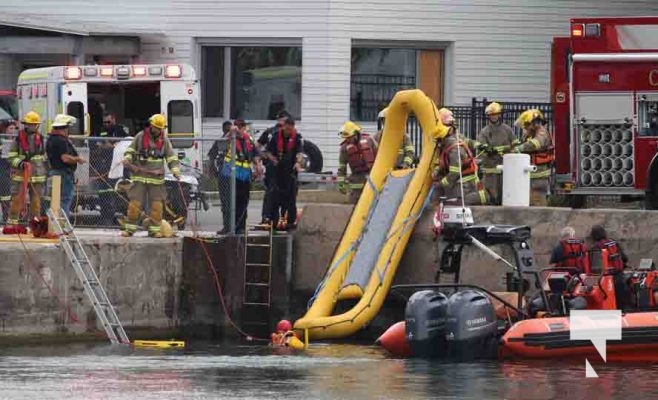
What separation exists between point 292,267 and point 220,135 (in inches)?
488

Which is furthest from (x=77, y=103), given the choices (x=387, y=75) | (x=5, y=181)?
(x=387, y=75)

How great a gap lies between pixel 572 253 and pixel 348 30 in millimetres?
14726

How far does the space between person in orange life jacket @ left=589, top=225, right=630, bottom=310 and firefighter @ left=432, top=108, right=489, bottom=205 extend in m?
2.07

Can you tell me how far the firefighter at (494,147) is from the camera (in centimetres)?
2281

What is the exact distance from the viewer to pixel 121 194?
2214cm

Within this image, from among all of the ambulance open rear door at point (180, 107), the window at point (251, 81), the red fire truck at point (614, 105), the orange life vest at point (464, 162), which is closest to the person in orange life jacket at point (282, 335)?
the orange life vest at point (464, 162)

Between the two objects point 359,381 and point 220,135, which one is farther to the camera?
point 220,135

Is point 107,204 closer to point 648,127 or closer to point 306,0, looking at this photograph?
point 648,127

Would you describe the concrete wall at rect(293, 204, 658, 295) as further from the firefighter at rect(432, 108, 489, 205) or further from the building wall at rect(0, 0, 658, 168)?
the building wall at rect(0, 0, 658, 168)

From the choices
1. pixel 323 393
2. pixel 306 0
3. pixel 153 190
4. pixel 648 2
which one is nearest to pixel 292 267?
pixel 153 190

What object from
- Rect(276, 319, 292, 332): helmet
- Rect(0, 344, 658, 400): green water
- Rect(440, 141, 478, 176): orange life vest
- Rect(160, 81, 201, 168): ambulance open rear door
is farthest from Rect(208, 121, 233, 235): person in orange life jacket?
Rect(160, 81, 201, 168): ambulance open rear door

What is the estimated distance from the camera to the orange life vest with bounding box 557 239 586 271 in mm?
19641

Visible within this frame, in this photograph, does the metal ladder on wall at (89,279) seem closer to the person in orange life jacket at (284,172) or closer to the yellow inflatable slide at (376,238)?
the yellow inflatable slide at (376,238)

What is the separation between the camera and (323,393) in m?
15.7
